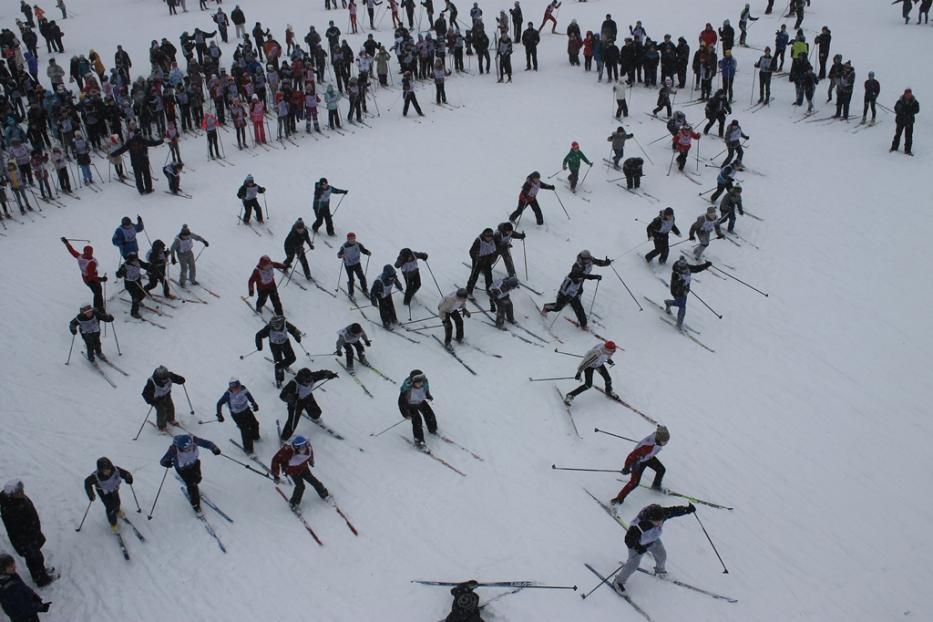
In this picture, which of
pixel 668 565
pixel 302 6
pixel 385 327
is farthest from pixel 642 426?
pixel 302 6

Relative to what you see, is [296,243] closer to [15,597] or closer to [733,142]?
[15,597]

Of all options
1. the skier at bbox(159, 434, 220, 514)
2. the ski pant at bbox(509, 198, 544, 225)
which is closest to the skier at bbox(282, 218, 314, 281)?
the ski pant at bbox(509, 198, 544, 225)

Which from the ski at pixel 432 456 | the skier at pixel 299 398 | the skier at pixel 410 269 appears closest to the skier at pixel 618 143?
the skier at pixel 410 269

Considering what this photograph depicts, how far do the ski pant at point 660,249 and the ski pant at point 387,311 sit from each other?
611cm

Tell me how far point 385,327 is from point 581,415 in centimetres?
458

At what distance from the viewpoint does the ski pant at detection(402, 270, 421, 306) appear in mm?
14945

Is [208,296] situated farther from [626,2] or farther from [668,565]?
[626,2]

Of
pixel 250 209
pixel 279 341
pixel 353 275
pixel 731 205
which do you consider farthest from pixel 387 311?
pixel 731 205

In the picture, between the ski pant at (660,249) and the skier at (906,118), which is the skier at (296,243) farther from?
the skier at (906,118)

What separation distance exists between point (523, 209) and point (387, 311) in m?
5.05

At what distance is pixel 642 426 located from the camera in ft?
40.4

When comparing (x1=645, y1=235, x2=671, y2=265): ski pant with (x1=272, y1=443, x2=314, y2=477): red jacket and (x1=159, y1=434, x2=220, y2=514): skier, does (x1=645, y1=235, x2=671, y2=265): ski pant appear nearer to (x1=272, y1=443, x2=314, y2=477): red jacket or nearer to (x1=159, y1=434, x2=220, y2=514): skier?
(x1=272, y1=443, x2=314, y2=477): red jacket

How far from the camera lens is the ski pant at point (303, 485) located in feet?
34.3

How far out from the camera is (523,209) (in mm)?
17781
